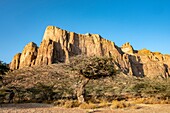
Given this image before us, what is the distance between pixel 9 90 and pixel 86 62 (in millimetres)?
10421

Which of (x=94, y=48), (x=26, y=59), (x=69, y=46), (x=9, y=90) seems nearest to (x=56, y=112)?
(x=9, y=90)

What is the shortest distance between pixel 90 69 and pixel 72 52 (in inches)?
3045

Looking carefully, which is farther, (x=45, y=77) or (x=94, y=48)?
(x=94, y=48)

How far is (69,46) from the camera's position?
99.0 metres

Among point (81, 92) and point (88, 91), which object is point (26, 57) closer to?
point (88, 91)

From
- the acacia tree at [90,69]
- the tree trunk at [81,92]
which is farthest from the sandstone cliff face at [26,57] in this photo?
the tree trunk at [81,92]

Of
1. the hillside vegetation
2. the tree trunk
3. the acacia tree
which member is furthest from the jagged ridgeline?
the tree trunk

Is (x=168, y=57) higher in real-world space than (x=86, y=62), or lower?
higher

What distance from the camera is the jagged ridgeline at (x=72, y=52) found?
84188 millimetres

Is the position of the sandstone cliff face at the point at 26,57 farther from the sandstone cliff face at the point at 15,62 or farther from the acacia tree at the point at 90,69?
the acacia tree at the point at 90,69

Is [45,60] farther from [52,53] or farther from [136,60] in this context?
[136,60]

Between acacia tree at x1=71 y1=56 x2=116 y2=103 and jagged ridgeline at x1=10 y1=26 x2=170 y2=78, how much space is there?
45.0m

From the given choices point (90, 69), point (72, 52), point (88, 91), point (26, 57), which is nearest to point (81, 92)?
point (90, 69)

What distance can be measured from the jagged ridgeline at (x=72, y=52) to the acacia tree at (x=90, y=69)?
4498 cm
